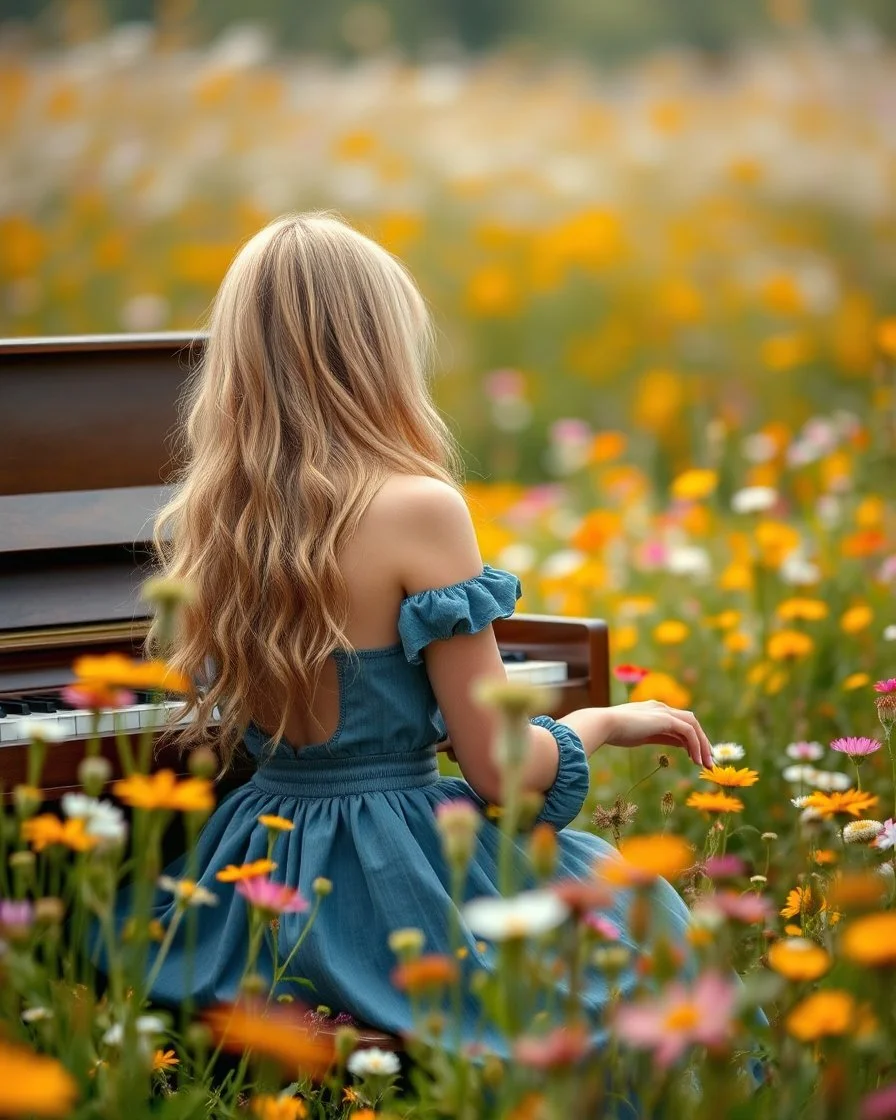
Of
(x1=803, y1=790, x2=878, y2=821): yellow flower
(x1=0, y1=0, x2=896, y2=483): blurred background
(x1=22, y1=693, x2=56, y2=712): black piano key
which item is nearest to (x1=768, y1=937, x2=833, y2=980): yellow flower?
(x1=803, y1=790, x2=878, y2=821): yellow flower

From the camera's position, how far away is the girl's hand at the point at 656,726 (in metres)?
2.04

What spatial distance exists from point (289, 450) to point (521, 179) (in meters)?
6.34

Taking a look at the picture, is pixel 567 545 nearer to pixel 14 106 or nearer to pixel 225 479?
pixel 225 479

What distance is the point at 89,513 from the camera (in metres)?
2.61

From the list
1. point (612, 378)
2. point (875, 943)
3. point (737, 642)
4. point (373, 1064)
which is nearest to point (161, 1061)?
point (373, 1064)

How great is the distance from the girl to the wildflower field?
90 millimetres

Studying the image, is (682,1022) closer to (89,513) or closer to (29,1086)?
(29,1086)

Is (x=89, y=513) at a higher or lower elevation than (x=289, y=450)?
lower

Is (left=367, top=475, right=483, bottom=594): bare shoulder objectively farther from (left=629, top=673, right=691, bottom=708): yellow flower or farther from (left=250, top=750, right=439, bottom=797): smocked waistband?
(left=629, top=673, right=691, bottom=708): yellow flower

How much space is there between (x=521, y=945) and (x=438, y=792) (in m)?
0.97

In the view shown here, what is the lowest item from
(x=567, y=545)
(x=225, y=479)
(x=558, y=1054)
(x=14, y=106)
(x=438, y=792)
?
(x=567, y=545)

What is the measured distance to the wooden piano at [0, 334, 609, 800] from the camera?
2.40m

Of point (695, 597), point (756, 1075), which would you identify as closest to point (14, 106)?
point (695, 597)

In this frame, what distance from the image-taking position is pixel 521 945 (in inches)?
42.5
